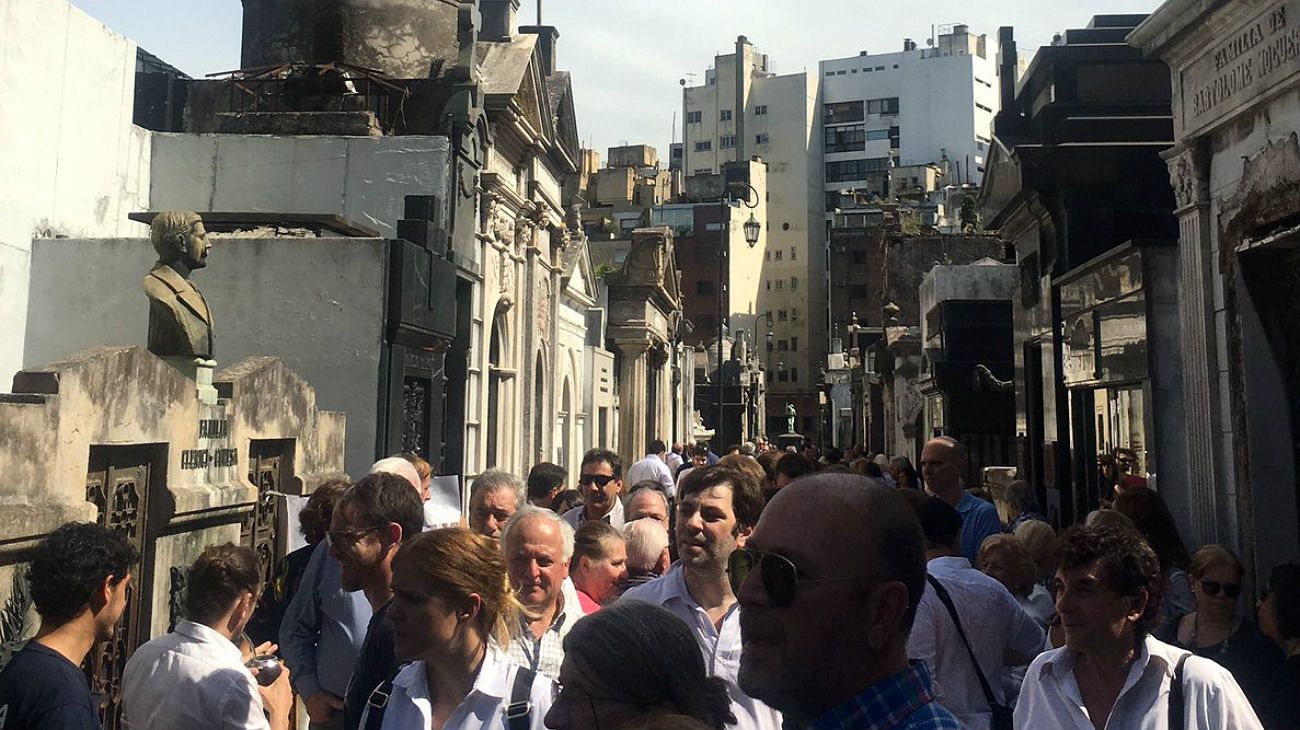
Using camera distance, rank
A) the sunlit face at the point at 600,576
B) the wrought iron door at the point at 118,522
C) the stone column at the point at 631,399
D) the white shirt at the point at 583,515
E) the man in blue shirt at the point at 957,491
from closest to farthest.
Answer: the sunlit face at the point at 600,576, the wrought iron door at the point at 118,522, the man in blue shirt at the point at 957,491, the white shirt at the point at 583,515, the stone column at the point at 631,399

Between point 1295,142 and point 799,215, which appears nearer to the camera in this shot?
point 1295,142

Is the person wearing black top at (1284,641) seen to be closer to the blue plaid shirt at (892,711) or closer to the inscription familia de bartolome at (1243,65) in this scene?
the blue plaid shirt at (892,711)

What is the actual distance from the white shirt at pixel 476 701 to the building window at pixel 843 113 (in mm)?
95859

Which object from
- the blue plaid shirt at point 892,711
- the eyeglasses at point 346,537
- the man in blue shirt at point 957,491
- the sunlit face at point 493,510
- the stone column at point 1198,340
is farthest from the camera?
the stone column at point 1198,340

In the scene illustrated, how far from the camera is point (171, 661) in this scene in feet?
12.4

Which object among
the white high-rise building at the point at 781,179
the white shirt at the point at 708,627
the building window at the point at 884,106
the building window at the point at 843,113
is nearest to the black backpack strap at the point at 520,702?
the white shirt at the point at 708,627

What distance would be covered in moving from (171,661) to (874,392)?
31364 millimetres

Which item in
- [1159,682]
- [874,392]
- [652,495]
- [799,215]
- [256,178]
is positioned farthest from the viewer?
[799,215]

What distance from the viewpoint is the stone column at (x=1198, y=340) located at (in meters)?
7.54

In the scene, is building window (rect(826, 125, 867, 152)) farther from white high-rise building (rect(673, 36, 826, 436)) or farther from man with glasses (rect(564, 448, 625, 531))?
man with glasses (rect(564, 448, 625, 531))

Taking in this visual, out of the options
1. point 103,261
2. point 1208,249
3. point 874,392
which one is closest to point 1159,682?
point 1208,249

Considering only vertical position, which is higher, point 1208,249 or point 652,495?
point 1208,249

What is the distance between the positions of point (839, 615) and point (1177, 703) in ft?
5.17

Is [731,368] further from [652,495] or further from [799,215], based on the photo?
[652,495]
